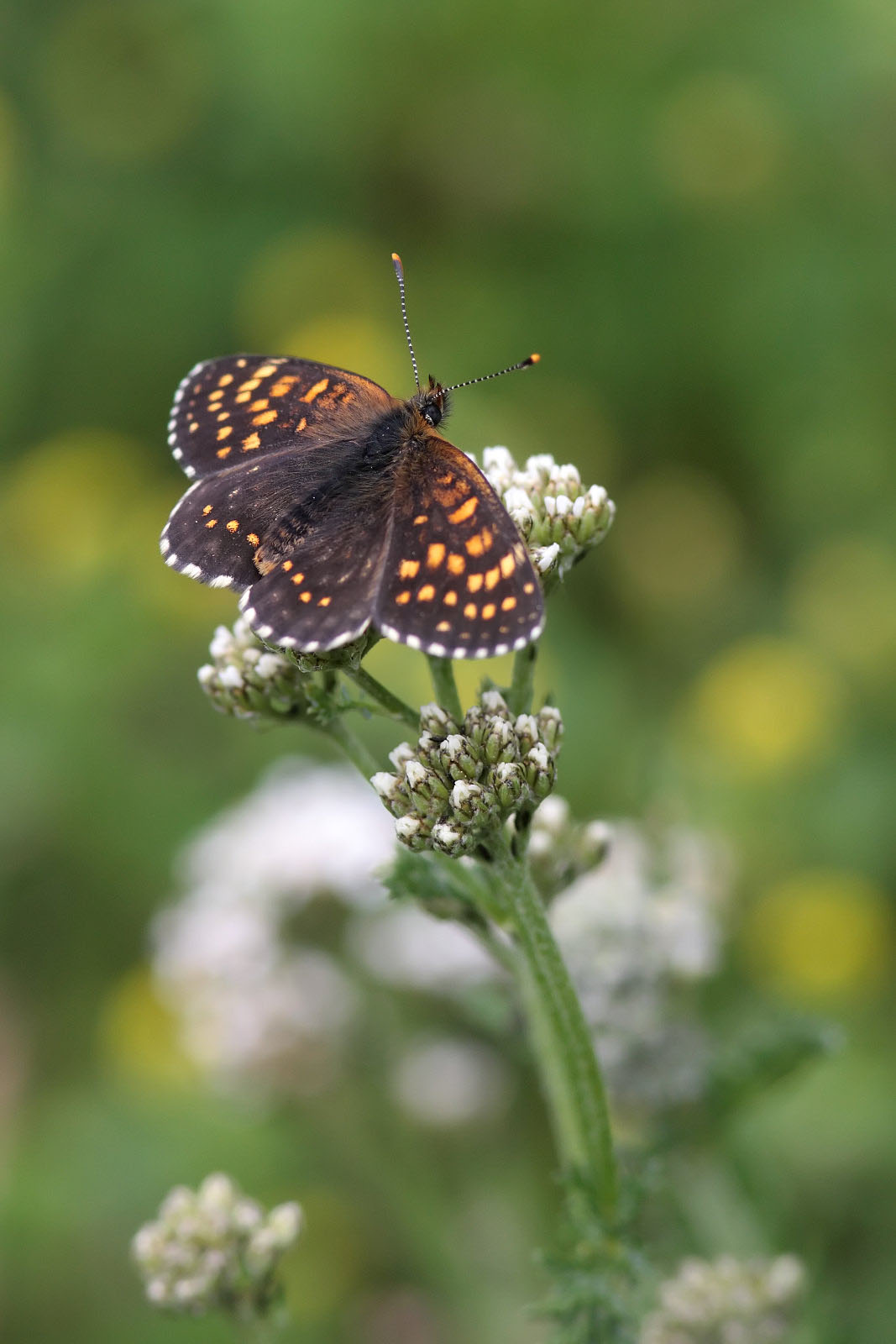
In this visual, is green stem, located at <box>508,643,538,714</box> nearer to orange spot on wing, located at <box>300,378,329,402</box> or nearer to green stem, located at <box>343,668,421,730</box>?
green stem, located at <box>343,668,421,730</box>

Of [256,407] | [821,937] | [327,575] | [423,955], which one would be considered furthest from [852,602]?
[327,575]

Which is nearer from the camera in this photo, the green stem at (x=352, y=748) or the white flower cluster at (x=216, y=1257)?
the green stem at (x=352, y=748)

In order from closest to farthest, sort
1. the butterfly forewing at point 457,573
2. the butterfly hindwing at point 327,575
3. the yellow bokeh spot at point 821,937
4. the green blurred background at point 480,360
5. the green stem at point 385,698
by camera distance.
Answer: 1. the butterfly forewing at point 457,573
2. the butterfly hindwing at point 327,575
3. the green stem at point 385,698
4. the yellow bokeh spot at point 821,937
5. the green blurred background at point 480,360

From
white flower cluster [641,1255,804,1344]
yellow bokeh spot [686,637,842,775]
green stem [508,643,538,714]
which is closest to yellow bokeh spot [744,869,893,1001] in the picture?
yellow bokeh spot [686,637,842,775]

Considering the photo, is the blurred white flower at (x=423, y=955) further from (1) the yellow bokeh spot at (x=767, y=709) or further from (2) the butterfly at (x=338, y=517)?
(1) the yellow bokeh spot at (x=767, y=709)

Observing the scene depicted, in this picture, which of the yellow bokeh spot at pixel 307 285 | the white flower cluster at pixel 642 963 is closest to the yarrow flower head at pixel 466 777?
the white flower cluster at pixel 642 963

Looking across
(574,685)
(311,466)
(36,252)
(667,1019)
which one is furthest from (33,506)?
(667,1019)

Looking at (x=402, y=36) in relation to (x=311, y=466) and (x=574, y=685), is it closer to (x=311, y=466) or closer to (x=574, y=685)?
(x=574, y=685)
